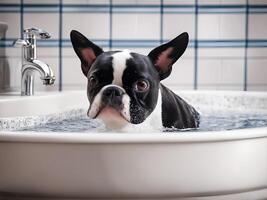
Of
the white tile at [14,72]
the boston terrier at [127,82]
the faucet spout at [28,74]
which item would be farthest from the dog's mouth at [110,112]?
the white tile at [14,72]

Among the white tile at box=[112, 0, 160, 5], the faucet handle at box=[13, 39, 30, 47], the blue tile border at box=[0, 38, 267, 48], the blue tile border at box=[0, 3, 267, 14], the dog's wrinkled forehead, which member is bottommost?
the dog's wrinkled forehead

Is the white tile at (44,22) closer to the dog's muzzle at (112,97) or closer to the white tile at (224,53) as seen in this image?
the white tile at (224,53)

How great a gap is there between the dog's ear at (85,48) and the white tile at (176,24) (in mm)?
787

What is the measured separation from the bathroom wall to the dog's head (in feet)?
2.52

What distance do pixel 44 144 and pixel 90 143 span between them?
0.18ft

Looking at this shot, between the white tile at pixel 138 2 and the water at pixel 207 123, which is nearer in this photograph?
the water at pixel 207 123

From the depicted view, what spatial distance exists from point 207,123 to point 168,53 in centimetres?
26

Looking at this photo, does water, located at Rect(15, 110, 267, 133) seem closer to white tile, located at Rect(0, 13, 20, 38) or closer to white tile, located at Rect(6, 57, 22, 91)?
white tile, located at Rect(6, 57, 22, 91)

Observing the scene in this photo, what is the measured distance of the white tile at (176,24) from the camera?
1620mm

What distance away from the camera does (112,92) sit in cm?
76

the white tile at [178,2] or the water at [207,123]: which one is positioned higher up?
the white tile at [178,2]

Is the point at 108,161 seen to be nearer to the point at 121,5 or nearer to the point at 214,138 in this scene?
the point at 214,138

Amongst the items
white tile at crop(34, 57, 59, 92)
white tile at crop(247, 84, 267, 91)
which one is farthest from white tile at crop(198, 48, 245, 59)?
white tile at crop(34, 57, 59, 92)

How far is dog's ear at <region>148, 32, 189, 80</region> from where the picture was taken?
0.82 meters
